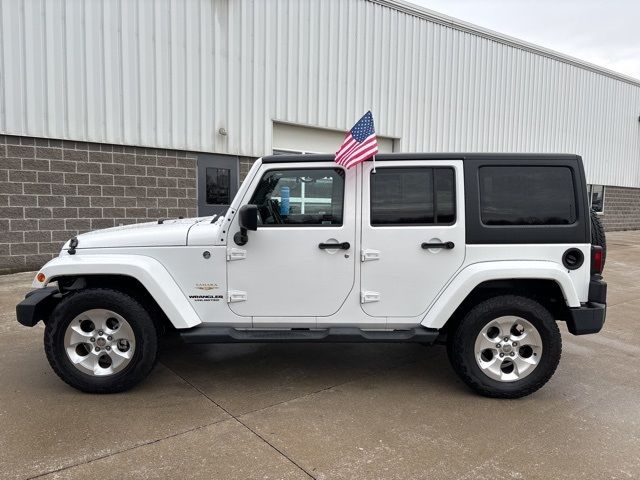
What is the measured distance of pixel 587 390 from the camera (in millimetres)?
3951

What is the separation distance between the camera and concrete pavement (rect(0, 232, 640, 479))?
2.75 meters

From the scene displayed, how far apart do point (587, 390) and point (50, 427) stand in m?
4.19

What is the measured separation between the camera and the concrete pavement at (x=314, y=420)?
2754 mm

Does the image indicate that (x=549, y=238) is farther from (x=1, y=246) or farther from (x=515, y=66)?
(x=515, y=66)

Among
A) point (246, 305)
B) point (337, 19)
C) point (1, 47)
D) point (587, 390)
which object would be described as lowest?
point (587, 390)

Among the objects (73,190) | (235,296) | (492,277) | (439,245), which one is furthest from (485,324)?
(73,190)

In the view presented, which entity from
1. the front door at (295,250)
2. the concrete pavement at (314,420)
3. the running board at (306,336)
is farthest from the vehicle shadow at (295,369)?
the front door at (295,250)

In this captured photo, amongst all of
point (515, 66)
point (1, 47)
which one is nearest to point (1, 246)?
point (1, 47)

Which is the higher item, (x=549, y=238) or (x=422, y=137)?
(x=422, y=137)

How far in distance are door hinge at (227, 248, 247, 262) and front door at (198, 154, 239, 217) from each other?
257 inches

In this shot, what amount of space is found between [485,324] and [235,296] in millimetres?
2005

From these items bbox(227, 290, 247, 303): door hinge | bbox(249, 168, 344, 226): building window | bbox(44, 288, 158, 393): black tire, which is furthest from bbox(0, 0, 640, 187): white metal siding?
bbox(227, 290, 247, 303): door hinge

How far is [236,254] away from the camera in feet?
12.2

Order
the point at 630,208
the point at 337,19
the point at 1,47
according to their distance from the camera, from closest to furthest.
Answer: the point at 1,47 → the point at 337,19 → the point at 630,208
